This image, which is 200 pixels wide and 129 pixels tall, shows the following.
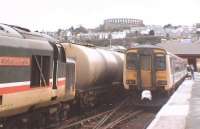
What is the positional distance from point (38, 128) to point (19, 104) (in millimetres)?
3226

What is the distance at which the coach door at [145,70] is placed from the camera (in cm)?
2542

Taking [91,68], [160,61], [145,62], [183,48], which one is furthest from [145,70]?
[183,48]

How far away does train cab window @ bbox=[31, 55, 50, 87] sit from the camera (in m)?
12.0

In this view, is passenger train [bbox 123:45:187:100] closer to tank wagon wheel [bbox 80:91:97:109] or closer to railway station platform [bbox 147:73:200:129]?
tank wagon wheel [bbox 80:91:97:109]

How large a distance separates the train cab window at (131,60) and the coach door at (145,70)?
0.38m

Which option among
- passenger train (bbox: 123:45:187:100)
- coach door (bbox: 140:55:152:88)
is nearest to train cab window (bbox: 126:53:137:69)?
passenger train (bbox: 123:45:187:100)

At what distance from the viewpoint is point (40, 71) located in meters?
12.4

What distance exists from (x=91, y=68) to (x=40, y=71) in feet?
30.0

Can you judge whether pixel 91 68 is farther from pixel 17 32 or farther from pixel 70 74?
pixel 17 32

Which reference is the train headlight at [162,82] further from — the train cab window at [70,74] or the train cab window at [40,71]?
→ the train cab window at [40,71]

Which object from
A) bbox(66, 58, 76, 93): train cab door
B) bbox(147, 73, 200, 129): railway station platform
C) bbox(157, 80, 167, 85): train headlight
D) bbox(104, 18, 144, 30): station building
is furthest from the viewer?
bbox(104, 18, 144, 30): station building

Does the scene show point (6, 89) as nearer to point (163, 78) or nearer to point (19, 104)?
point (19, 104)

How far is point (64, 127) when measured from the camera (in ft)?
52.5

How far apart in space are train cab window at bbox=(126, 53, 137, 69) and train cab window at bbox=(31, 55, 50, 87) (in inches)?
515
